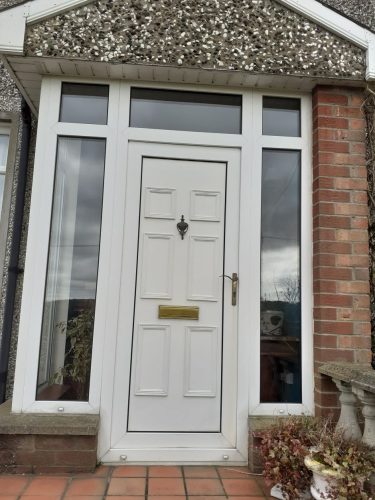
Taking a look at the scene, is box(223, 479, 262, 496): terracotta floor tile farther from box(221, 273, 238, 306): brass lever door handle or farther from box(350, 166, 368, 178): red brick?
box(350, 166, 368, 178): red brick

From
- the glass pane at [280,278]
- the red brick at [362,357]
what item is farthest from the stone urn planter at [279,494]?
the red brick at [362,357]

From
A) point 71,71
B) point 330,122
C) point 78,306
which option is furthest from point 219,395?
point 71,71

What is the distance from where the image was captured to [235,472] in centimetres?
274

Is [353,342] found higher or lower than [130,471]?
higher

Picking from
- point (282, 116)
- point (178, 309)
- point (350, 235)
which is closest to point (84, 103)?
point (282, 116)

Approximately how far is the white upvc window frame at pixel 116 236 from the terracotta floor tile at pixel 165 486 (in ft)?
1.84

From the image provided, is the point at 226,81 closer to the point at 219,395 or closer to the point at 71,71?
the point at 71,71

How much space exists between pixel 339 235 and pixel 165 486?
2066mm

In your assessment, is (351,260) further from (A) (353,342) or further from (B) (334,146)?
(B) (334,146)

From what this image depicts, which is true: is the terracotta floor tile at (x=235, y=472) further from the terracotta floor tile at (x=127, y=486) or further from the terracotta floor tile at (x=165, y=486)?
the terracotta floor tile at (x=127, y=486)

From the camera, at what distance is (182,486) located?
2.53 m

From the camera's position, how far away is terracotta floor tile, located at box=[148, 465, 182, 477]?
267cm

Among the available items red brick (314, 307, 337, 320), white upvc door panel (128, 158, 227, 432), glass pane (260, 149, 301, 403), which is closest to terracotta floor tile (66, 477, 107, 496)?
white upvc door panel (128, 158, 227, 432)

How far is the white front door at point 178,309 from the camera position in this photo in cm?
286
